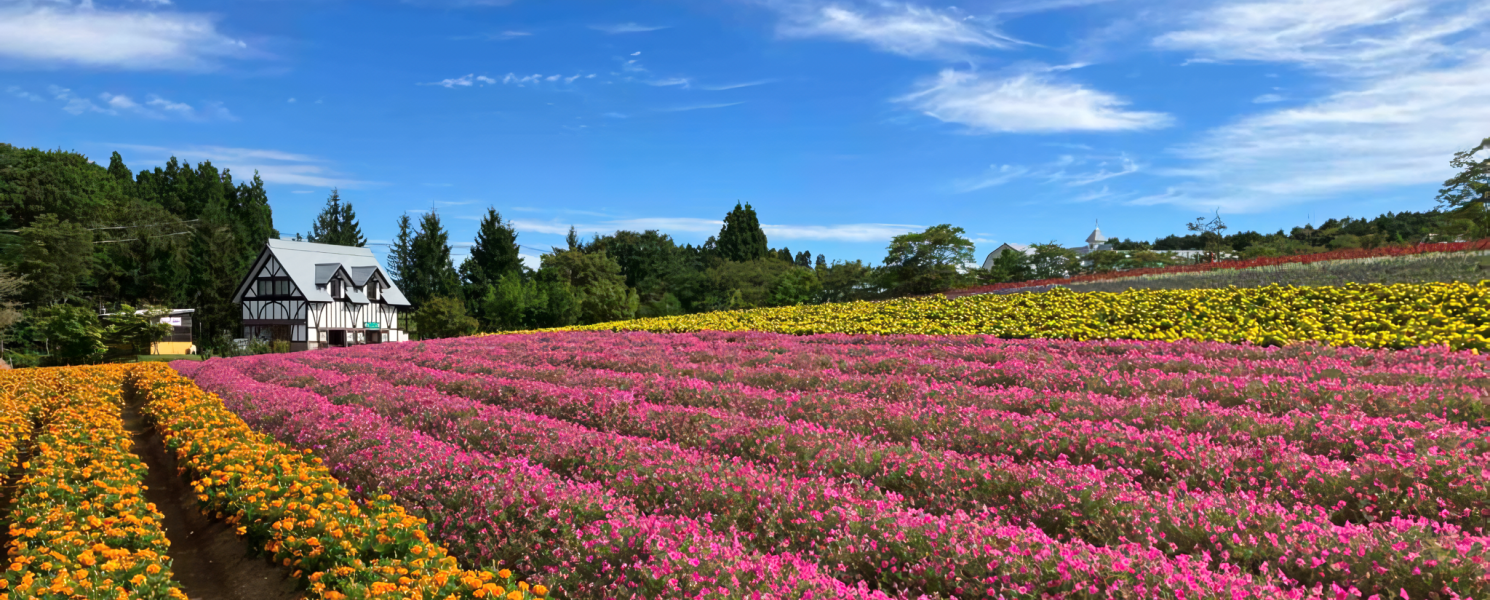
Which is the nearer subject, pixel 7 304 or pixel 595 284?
pixel 7 304

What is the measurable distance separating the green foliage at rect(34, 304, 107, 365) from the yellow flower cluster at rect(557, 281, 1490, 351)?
3314 cm

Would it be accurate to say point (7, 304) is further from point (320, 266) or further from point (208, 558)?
point (208, 558)

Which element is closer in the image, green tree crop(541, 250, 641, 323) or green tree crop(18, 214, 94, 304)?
green tree crop(541, 250, 641, 323)

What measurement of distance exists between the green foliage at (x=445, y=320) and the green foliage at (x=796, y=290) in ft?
65.1

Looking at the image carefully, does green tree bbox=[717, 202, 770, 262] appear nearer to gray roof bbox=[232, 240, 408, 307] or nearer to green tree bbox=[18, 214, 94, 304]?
gray roof bbox=[232, 240, 408, 307]

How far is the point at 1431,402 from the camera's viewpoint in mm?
7141

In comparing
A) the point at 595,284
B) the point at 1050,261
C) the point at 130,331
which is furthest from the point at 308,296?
the point at 1050,261

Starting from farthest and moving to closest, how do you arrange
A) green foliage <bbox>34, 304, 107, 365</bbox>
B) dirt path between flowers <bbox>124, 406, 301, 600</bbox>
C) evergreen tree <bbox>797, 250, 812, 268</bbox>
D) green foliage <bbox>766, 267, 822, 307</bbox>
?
1. evergreen tree <bbox>797, 250, 812, 268</bbox>
2. green foliage <bbox>766, 267, 822, 307</bbox>
3. green foliage <bbox>34, 304, 107, 365</bbox>
4. dirt path between flowers <bbox>124, 406, 301, 600</bbox>

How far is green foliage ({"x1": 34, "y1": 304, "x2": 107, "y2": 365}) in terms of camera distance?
31719 mm

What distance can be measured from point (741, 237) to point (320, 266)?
39.1m

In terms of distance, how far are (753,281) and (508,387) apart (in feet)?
145

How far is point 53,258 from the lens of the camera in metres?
46.7

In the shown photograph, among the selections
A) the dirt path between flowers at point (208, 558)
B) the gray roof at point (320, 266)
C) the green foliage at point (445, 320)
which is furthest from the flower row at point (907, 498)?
the gray roof at point (320, 266)

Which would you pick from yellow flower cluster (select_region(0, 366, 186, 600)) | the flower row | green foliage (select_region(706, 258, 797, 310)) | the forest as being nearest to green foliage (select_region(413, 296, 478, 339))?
the forest
